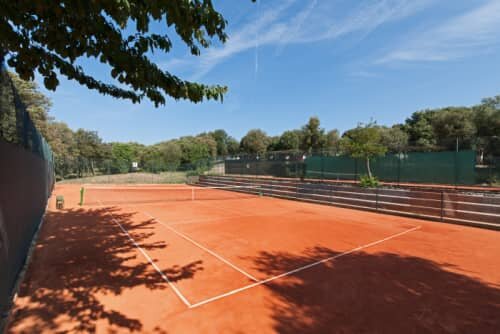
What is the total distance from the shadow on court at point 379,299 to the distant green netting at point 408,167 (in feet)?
46.2

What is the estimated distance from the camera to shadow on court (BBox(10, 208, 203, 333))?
3055 millimetres

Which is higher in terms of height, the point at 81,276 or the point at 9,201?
the point at 9,201

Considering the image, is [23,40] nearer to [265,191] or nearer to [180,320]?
[180,320]

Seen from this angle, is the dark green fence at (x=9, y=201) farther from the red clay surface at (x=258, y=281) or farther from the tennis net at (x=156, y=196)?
the tennis net at (x=156, y=196)

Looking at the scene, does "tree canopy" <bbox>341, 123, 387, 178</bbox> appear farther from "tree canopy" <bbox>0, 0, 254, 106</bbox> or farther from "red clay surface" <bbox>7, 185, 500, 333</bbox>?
"tree canopy" <bbox>0, 0, 254, 106</bbox>

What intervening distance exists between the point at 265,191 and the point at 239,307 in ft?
47.6

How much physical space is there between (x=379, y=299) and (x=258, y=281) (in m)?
1.86

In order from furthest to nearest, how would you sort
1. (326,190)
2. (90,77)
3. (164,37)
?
(326,190)
(90,77)
(164,37)

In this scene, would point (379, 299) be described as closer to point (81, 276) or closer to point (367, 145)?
point (81, 276)

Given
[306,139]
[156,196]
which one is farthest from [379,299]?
[306,139]

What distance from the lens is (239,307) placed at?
133 inches

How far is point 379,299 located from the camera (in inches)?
143

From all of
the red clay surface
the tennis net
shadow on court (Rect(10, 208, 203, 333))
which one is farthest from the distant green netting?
shadow on court (Rect(10, 208, 203, 333))

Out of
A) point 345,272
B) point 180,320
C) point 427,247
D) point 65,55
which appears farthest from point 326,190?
point 65,55
